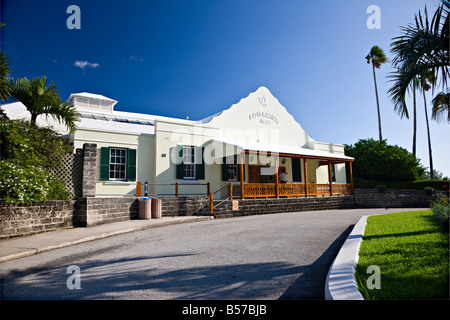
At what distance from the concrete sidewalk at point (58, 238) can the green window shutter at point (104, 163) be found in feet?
14.2

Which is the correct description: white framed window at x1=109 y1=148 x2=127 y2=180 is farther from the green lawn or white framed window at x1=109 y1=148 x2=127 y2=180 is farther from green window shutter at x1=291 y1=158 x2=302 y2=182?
the green lawn

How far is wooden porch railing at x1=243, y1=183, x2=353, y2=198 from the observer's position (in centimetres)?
1556

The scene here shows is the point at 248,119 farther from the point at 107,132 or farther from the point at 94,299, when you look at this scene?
the point at 94,299

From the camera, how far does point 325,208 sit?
1800 cm

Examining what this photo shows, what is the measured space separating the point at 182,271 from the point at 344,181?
70.3ft

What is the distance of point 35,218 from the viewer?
808cm

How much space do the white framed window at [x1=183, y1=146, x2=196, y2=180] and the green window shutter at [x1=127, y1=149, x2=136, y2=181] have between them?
2.64 m

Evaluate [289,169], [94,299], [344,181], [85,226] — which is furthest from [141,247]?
[344,181]

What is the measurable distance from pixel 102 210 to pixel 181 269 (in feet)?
20.6

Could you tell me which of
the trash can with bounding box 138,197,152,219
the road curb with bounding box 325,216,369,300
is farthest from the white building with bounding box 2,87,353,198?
the road curb with bounding box 325,216,369,300

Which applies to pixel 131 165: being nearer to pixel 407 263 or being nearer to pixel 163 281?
pixel 163 281

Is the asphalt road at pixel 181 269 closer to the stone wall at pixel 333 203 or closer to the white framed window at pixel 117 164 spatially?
the stone wall at pixel 333 203
